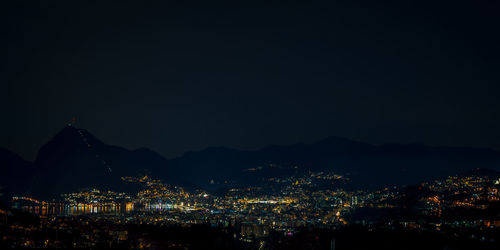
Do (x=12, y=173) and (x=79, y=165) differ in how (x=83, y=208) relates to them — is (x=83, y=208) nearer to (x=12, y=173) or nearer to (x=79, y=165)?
(x=79, y=165)

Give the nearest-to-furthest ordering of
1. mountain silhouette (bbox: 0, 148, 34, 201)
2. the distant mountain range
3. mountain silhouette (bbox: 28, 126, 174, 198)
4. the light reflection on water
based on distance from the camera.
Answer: the light reflection on water → mountain silhouette (bbox: 0, 148, 34, 201) → mountain silhouette (bbox: 28, 126, 174, 198) → the distant mountain range

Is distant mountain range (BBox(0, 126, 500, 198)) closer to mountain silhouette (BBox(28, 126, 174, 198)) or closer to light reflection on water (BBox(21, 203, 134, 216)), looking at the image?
Answer: mountain silhouette (BBox(28, 126, 174, 198))

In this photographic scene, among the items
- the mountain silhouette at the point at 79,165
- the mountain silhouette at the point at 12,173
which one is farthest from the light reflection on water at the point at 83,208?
the mountain silhouette at the point at 12,173

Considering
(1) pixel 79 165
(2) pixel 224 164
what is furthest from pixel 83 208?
(2) pixel 224 164

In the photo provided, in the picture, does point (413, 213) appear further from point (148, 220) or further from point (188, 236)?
point (148, 220)

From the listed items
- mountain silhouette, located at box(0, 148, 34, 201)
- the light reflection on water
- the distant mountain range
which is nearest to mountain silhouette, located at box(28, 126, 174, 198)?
the distant mountain range

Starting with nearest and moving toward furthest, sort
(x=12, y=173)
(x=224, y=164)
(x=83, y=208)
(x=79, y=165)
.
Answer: (x=83, y=208) < (x=12, y=173) < (x=79, y=165) < (x=224, y=164)

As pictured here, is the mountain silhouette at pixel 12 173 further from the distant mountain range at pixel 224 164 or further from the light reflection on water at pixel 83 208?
the light reflection on water at pixel 83 208

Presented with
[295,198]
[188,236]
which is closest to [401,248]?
[188,236]
